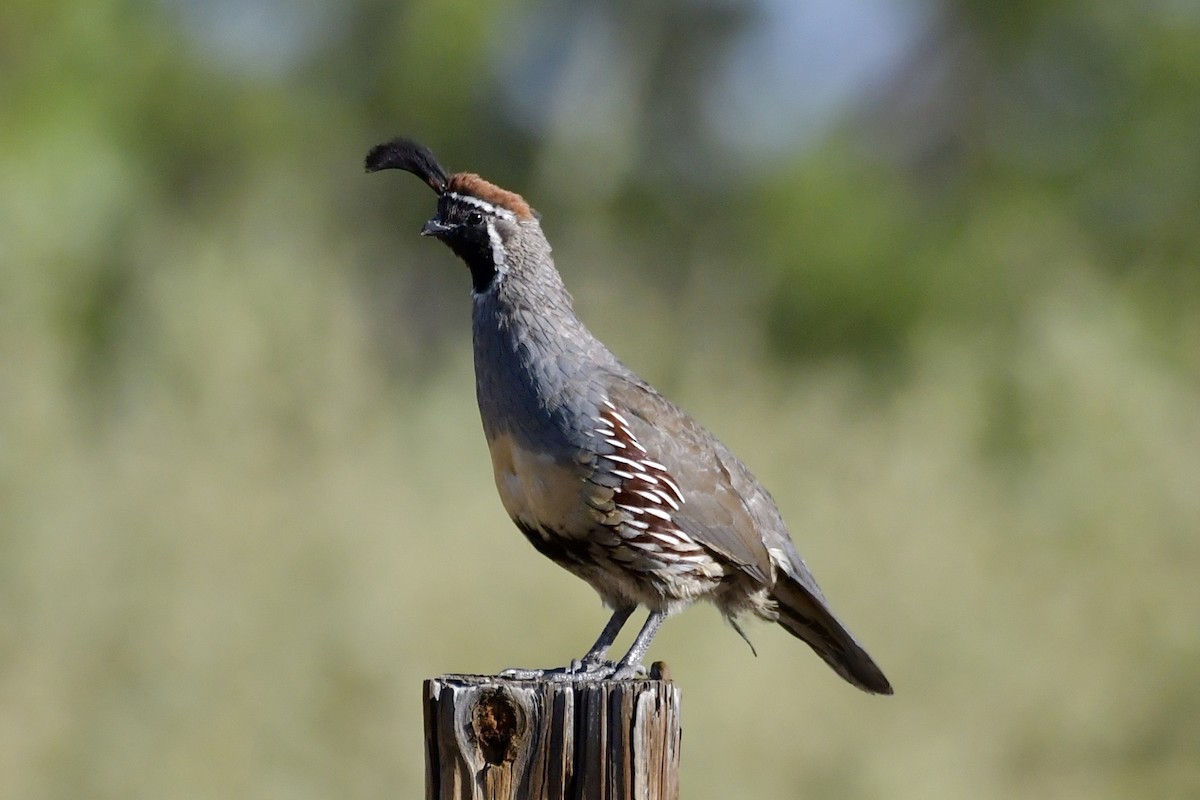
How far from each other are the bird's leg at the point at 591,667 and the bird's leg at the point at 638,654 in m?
0.03

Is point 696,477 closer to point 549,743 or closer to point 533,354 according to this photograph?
point 533,354

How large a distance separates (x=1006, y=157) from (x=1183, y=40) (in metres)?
1.93

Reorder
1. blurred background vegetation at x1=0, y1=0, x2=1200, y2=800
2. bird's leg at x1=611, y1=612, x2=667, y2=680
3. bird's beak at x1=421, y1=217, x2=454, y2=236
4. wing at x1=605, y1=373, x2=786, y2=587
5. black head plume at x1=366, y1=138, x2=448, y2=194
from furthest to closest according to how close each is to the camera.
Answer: blurred background vegetation at x1=0, y1=0, x2=1200, y2=800, black head plume at x1=366, y1=138, x2=448, y2=194, bird's beak at x1=421, y1=217, x2=454, y2=236, wing at x1=605, y1=373, x2=786, y2=587, bird's leg at x1=611, y1=612, x2=667, y2=680

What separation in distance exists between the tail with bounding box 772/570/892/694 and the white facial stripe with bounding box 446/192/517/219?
4.25 ft

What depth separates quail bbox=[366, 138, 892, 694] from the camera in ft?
13.9

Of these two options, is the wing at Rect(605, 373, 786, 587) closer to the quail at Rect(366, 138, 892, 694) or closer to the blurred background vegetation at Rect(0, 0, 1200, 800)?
the quail at Rect(366, 138, 892, 694)

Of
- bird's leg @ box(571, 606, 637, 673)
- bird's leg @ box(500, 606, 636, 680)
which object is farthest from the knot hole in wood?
bird's leg @ box(571, 606, 637, 673)

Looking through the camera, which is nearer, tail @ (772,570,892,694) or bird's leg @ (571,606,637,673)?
bird's leg @ (571,606,637,673)

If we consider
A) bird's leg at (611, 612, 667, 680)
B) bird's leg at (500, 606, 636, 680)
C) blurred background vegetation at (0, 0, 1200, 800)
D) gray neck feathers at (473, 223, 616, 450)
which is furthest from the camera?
blurred background vegetation at (0, 0, 1200, 800)

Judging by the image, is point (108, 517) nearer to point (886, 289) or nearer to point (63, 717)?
point (63, 717)

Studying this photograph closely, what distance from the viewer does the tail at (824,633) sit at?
464cm

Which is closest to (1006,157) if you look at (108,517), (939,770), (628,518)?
(939,770)

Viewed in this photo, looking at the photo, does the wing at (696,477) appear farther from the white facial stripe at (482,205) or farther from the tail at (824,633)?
the white facial stripe at (482,205)

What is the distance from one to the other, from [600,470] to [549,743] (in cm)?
115
